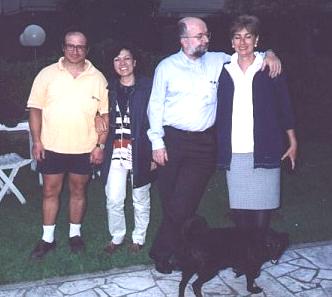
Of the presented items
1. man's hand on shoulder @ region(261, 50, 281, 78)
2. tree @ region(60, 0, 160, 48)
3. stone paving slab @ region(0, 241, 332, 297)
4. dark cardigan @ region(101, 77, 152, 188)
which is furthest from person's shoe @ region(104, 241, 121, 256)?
tree @ region(60, 0, 160, 48)

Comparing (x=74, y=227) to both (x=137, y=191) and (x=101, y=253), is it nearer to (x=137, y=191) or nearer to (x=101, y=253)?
(x=101, y=253)

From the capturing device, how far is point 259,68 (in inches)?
151

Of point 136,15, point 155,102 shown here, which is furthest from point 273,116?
point 136,15

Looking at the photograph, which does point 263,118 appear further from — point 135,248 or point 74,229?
point 74,229

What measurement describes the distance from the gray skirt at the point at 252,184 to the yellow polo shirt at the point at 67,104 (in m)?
1.29

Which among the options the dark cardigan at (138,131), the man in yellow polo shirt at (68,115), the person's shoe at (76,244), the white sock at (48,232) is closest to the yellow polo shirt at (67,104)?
the man in yellow polo shirt at (68,115)

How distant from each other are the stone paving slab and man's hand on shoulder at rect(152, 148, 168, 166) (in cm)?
104

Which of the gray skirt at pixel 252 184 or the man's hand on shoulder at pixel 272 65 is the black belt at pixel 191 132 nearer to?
the gray skirt at pixel 252 184

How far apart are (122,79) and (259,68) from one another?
120 cm

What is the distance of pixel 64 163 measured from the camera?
177 inches

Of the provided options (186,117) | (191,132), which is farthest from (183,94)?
(191,132)

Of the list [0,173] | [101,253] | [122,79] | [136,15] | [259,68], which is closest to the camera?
[259,68]

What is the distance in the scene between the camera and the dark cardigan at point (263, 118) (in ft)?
12.5

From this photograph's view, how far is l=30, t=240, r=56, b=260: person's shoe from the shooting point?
4742 mm
